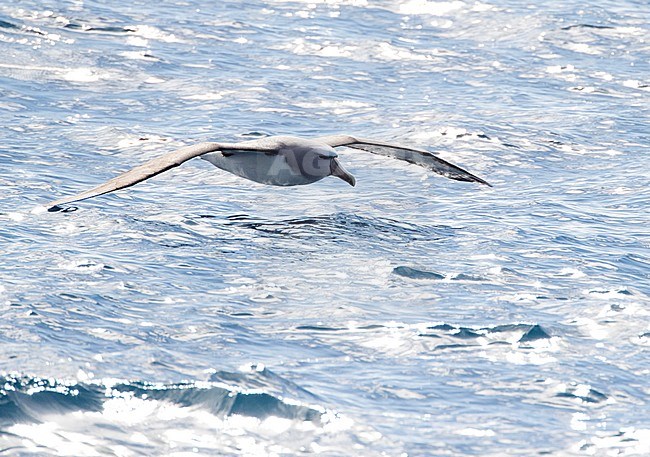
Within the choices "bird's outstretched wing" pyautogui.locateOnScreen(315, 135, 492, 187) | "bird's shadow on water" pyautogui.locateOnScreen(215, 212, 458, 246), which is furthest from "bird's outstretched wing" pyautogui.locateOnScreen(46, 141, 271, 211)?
"bird's outstretched wing" pyautogui.locateOnScreen(315, 135, 492, 187)

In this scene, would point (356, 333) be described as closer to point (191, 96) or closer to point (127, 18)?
point (191, 96)

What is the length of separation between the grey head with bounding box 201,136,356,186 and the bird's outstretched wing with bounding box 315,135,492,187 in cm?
77

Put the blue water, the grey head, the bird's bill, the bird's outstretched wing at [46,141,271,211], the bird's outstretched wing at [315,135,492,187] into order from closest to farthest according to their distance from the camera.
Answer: the blue water
the bird's outstretched wing at [46,141,271,211]
the grey head
the bird's bill
the bird's outstretched wing at [315,135,492,187]

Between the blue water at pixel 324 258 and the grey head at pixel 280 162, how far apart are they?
522 millimetres

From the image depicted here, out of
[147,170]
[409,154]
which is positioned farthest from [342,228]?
[147,170]

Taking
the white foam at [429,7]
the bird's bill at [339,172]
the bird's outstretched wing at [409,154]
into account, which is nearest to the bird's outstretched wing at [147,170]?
the bird's bill at [339,172]

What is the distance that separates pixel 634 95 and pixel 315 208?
36.8ft

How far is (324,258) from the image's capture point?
14.1 m

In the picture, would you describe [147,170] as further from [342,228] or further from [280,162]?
[342,228]

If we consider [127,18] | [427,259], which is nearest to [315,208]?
[427,259]

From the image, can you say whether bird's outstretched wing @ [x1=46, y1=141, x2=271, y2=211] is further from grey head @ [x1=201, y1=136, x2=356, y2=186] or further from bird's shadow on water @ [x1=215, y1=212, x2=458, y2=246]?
bird's shadow on water @ [x1=215, y1=212, x2=458, y2=246]

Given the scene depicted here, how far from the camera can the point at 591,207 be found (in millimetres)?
16906

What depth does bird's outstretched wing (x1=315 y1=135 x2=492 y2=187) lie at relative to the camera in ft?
55.4

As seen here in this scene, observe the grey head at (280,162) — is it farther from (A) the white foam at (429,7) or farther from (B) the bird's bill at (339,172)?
(A) the white foam at (429,7)
